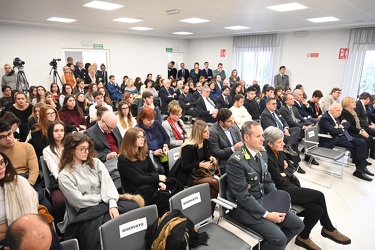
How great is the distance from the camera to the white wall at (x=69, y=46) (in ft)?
26.6

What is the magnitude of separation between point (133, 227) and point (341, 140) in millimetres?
4011

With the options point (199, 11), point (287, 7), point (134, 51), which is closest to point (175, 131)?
point (199, 11)

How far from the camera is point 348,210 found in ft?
10.2

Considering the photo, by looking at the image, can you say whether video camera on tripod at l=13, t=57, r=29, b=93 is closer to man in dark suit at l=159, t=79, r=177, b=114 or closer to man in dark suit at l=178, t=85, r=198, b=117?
man in dark suit at l=159, t=79, r=177, b=114

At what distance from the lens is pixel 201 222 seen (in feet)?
6.69

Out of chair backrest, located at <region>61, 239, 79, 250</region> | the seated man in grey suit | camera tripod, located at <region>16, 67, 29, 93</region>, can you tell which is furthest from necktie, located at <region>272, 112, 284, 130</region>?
camera tripod, located at <region>16, 67, 29, 93</region>

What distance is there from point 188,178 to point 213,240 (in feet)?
2.82

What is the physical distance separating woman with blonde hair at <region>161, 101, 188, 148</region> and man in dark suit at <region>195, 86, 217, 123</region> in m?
1.88

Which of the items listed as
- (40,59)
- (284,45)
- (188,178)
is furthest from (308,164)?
(40,59)

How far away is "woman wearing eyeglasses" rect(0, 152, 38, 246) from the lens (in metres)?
1.71

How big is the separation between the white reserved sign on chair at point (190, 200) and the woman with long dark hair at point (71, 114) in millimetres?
2810

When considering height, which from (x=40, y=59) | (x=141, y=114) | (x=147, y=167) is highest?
(x=40, y=59)

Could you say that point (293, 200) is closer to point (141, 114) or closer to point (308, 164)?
point (141, 114)

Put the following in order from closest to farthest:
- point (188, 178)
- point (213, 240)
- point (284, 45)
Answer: point (213, 240) → point (188, 178) → point (284, 45)
